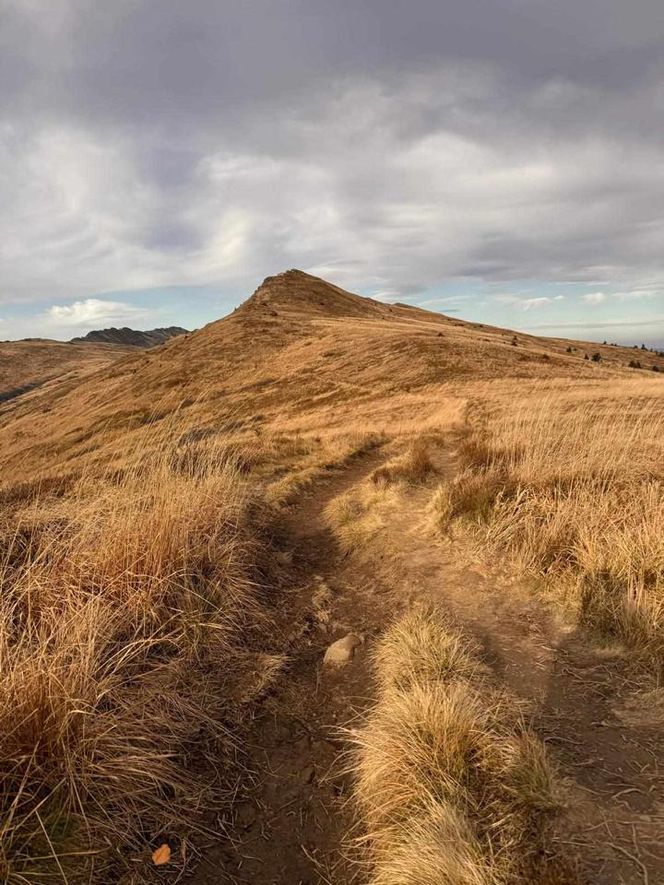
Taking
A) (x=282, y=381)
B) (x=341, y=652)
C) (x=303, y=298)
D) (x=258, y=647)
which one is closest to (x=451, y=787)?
(x=341, y=652)

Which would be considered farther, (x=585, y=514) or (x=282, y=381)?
(x=282, y=381)

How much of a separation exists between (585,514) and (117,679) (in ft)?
16.5

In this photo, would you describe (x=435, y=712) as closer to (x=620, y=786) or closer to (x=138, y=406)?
(x=620, y=786)

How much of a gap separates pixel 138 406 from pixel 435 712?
128 ft

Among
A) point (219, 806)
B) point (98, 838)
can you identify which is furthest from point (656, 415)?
point (98, 838)

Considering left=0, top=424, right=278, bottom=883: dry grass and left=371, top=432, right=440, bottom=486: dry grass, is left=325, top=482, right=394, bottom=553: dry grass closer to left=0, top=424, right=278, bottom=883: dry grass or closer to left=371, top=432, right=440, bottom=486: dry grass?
left=371, top=432, right=440, bottom=486: dry grass

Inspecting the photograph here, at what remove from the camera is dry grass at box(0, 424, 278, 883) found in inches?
113

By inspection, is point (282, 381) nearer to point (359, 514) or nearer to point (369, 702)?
point (359, 514)

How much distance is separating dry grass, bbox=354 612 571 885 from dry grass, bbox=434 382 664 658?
1.62 m

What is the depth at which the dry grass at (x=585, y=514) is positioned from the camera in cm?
470

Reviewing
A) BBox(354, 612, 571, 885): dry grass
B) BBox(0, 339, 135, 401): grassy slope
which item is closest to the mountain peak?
BBox(0, 339, 135, 401): grassy slope

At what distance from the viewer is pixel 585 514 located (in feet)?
19.1

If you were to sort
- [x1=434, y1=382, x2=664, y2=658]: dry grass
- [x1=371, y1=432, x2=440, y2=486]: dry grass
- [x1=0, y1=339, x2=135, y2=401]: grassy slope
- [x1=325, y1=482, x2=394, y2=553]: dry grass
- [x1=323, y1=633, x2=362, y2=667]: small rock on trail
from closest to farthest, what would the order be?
Answer: [x1=434, y1=382, x2=664, y2=658]: dry grass → [x1=323, y1=633, x2=362, y2=667]: small rock on trail → [x1=325, y1=482, x2=394, y2=553]: dry grass → [x1=371, y1=432, x2=440, y2=486]: dry grass → [x1=0, y1=339, x2=135, y2=401]: grassy slope

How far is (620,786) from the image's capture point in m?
2.98
